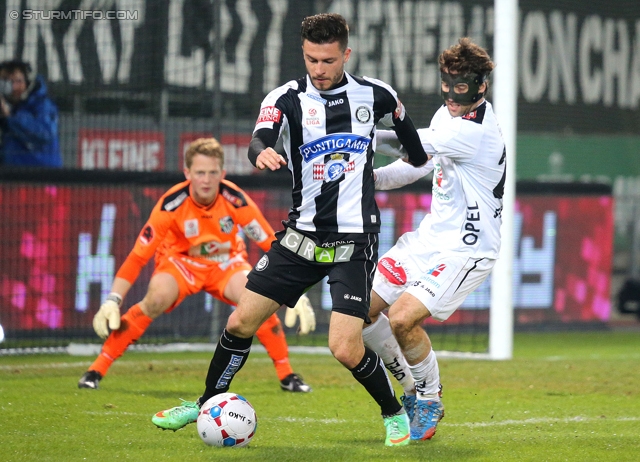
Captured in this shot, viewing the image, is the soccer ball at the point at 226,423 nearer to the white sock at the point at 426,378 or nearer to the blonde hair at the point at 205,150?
the white sock at the point at 426,378

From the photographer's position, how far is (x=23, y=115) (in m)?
11.2

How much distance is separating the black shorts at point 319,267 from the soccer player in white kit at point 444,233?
470mm

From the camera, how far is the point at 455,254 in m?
6.06

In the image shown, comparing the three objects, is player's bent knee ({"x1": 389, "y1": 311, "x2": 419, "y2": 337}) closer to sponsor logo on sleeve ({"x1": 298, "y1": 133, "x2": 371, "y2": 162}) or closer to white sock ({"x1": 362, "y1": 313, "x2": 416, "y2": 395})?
white sock ({"x1": 362, "y1": 313, "x2": 416, "y2": 395})

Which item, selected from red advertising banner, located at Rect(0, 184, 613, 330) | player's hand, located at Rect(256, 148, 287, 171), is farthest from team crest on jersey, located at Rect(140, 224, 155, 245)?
red advertising banner, located at Rect(0, 184, 613, 330)

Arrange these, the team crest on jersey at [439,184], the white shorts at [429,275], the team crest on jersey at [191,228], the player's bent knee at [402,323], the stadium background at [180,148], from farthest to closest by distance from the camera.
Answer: the stadium background at [180,148] → the team crest on jersey at [191,228] → the team crest on jersey at [439,184] → the white shorts at [429,275] → the player's bent knee at [402,323]

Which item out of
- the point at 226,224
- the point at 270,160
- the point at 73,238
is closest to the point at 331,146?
the point at 270,160

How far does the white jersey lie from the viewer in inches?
236

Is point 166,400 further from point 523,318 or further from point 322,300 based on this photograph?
point 523,318

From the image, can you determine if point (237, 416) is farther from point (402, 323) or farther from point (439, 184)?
point (439, 184)

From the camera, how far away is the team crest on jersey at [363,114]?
5523 millimetres

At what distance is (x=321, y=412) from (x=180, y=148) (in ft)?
19.6

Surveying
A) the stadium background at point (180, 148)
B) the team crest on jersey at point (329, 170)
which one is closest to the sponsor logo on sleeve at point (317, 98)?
the team crest on jersey at point (329, 170)

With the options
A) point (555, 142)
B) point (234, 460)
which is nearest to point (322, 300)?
point (234, 460)
